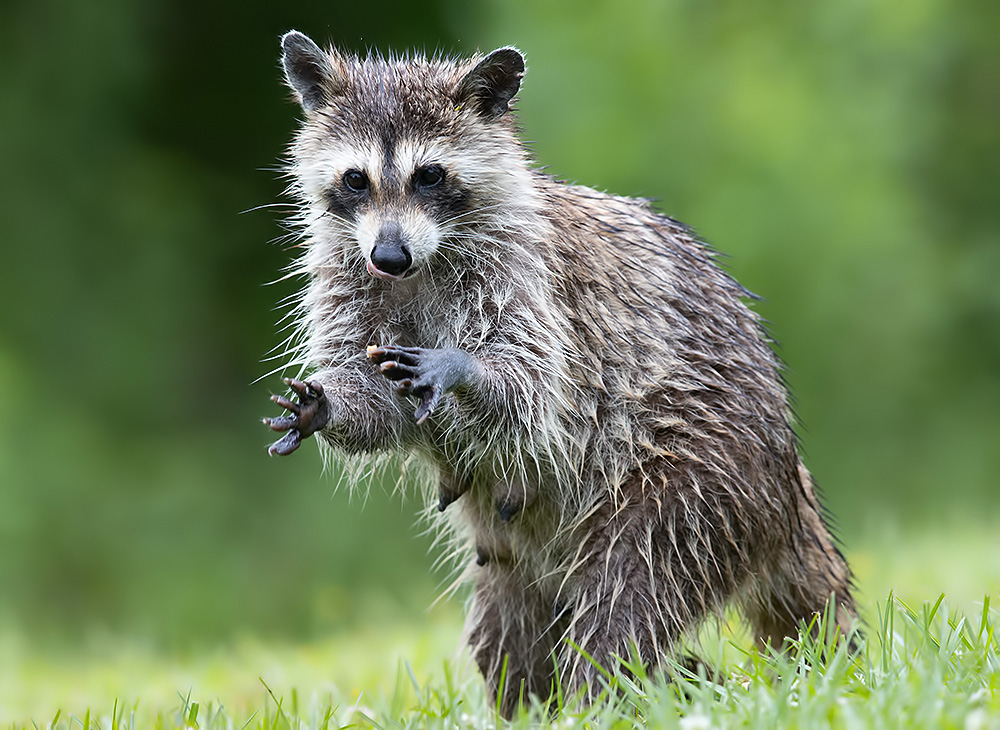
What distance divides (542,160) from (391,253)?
6.38 metres

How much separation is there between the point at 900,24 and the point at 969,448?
4502 millimetres

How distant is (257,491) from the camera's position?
12.4 meters

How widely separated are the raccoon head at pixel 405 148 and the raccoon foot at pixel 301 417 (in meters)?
0.54

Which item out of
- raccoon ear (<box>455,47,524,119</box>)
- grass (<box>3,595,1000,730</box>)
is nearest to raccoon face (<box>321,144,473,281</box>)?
raccoon ear (<box>455,47,524,119</box>)

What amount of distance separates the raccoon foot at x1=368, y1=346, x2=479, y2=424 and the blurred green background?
251 inches

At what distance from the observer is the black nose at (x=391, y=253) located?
480 centimetres

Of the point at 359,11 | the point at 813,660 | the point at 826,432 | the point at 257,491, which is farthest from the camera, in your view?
the point at 826,432

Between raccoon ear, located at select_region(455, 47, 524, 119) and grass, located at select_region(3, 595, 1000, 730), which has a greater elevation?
raccoon ear, located at select_region(455, 47, 524, 119)

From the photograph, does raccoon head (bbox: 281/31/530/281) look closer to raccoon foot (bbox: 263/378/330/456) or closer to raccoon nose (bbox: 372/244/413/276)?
raccoon nose (bbox: 372/244/413/276)

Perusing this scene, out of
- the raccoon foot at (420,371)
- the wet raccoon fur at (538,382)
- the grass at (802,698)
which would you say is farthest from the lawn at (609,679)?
the raccoon foot at (420,371)

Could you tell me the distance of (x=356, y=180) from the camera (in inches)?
203

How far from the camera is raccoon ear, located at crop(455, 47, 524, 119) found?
5.30m

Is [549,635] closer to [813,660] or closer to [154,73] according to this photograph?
[813,660]

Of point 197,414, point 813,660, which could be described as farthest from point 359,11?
point 813,660
